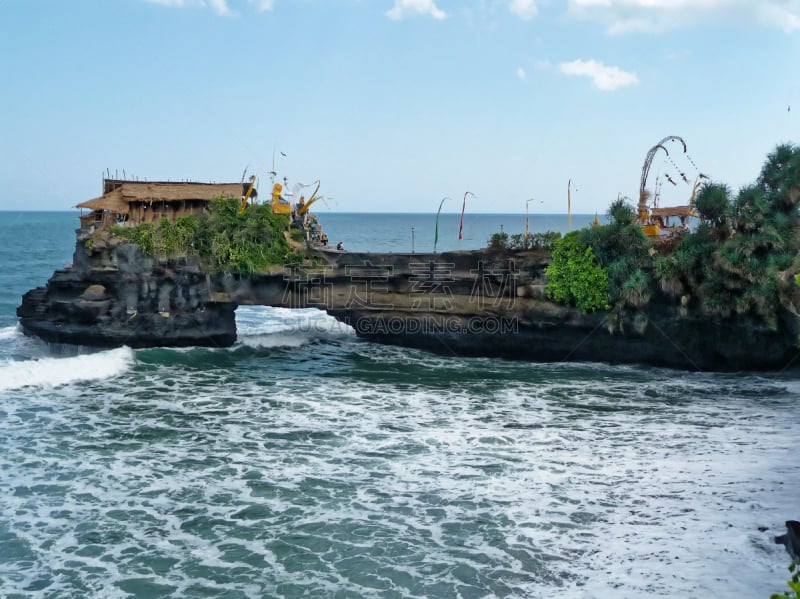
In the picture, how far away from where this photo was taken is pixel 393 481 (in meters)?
14.0

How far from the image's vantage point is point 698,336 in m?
22.6

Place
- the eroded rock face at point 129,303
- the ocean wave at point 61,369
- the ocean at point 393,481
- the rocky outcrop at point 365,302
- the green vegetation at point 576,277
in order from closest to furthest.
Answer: the ocean at point 393,481 → the ocean wave at point 61,369 → the green vegetation at point 576,277 → the rocky outcrop at point 365,302 → the eroded rock face at point 129,303

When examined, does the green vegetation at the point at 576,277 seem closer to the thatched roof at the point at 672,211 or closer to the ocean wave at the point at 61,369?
the thatched roof at the point at 672,211

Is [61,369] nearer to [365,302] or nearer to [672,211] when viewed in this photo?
[365,302]

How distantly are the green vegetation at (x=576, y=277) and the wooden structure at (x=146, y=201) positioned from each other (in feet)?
43.5

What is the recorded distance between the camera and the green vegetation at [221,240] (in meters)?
25.0

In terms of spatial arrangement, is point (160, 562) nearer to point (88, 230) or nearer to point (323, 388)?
point (323, 388)

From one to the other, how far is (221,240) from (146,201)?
14.1ft

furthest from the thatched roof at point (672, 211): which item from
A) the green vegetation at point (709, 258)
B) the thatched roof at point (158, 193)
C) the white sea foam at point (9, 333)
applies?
the white sea foam at point (9, 333)

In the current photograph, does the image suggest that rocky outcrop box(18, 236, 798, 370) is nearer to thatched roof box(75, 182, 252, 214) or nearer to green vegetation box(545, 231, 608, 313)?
green vegetation box(545, 231, 608, 313)

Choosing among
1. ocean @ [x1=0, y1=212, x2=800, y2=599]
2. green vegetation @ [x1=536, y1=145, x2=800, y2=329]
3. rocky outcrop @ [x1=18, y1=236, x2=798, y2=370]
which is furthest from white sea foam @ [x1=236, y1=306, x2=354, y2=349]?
green vegetation @ [x1=536, y1=145, x2=800, y2=329]

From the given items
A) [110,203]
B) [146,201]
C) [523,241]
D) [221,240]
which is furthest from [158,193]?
[523,241]

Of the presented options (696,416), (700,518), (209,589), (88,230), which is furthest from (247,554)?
(88,230)

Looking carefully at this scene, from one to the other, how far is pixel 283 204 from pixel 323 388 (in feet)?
35.9
